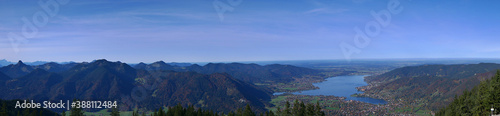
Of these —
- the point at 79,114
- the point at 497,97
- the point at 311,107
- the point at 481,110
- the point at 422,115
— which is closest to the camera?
the point at 497,97

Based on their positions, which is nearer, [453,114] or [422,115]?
[453,114]

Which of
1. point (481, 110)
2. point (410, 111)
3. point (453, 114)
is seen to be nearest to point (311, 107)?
point (481, 110)

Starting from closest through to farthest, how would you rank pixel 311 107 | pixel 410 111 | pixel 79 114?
pixel 311 107 < pixel 79 114 < pixel 410 111

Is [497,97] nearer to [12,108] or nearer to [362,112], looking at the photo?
[362,112]

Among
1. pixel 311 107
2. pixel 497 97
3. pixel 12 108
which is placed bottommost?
pixel 12 108

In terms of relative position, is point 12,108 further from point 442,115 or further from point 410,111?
point 410,111

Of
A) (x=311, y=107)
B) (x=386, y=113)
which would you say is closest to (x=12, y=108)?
(x=311, y=107)

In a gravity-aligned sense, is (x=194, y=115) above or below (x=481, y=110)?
below

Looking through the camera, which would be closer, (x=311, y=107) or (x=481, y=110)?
(x=481, y=110)

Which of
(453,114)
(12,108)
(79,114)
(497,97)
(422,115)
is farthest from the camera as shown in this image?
(422,115)
